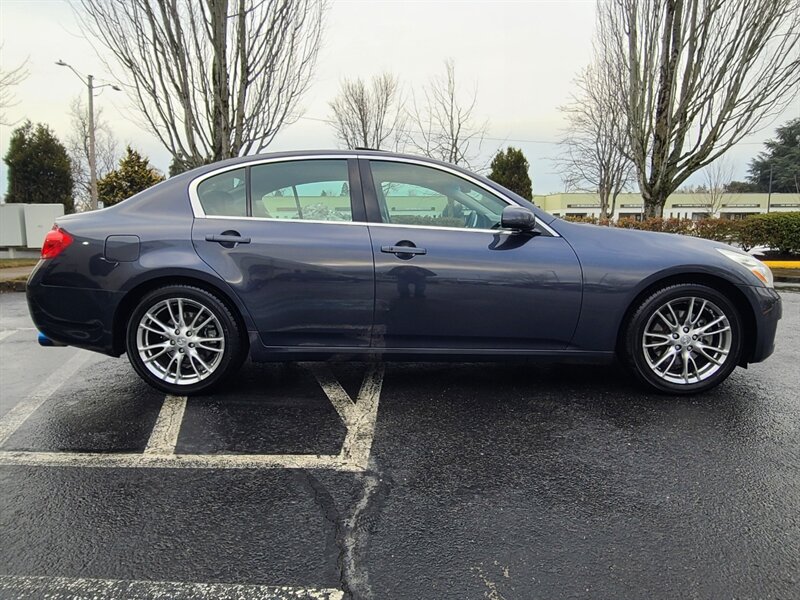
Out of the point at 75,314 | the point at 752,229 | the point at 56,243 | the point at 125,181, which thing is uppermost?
the point at 125,181

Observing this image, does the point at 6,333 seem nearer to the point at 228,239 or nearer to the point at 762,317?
the point at 228,239

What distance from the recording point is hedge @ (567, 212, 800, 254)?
11977mm

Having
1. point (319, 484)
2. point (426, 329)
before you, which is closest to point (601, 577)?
point (319, 484)

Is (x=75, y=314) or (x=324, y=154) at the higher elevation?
(x=324, y=154)

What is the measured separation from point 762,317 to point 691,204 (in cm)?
5582

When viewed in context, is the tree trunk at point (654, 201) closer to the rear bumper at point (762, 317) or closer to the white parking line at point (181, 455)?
the rear bumper at point (762, 317)

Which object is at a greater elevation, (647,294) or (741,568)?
(647,294)

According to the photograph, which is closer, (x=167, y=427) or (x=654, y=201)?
(x=167, y=427)

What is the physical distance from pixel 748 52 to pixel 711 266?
38.0ft

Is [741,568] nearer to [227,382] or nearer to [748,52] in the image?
[227,382]

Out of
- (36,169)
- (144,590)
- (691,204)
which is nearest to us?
(144,590)

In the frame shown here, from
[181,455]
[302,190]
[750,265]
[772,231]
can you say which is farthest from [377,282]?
[772,231]

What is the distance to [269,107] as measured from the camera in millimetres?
11562

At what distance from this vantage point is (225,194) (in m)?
3.60
